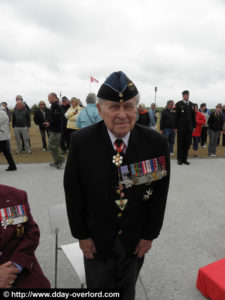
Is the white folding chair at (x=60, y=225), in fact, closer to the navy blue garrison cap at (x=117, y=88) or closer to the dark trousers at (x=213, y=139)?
the navy blue garrison cap at (x=117, y=88)

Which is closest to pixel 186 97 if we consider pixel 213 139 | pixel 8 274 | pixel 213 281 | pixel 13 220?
pixel 213 139

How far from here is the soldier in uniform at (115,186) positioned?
4.17ft

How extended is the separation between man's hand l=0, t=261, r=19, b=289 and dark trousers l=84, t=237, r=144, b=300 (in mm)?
519

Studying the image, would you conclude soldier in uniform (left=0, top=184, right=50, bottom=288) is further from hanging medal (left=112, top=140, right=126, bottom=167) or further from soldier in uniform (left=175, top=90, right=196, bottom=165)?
soldier in uniform (left=175, top=90, right=196, bottom=165)

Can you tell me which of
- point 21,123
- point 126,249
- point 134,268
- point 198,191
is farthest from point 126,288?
point 21,123

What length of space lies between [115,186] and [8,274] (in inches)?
38.8

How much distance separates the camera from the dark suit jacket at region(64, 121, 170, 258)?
4.28ft

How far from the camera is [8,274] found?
1480mm

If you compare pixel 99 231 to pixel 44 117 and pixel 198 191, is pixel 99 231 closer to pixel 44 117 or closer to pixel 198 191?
pixel 198 191

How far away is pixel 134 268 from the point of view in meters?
1.49

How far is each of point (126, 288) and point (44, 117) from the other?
7.99 meters

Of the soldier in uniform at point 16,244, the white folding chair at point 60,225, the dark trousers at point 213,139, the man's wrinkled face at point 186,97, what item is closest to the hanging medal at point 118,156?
the soldier in uniform at point 16,244

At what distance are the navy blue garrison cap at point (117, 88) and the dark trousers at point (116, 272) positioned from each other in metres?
0.87

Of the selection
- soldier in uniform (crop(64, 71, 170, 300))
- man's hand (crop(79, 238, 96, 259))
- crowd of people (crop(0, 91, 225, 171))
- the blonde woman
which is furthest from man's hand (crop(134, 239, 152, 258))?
the blonde woman
